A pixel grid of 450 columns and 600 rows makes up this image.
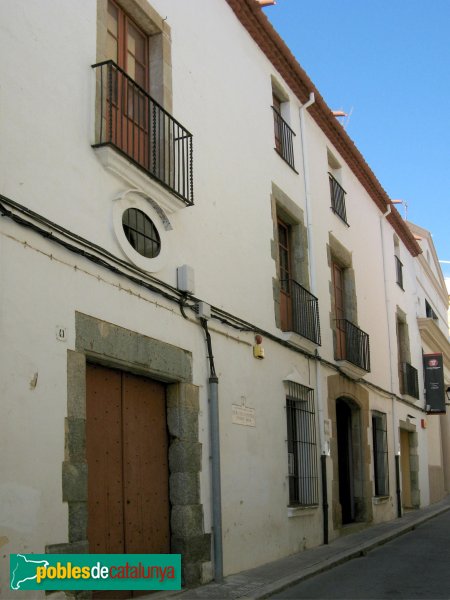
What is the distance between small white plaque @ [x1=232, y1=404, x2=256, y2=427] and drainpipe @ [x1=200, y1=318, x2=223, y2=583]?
0.67m

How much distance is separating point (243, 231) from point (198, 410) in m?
2.77

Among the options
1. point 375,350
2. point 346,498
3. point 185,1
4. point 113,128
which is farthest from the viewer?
point 375,350

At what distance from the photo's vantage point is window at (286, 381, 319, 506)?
37.5 ft

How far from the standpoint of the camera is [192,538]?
8.11 m

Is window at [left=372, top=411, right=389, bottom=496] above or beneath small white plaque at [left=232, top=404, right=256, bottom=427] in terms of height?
beneath

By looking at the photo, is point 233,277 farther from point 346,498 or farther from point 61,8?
point 346,498

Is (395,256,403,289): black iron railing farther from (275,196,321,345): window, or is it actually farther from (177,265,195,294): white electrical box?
(177,265,195,294): white electrical box

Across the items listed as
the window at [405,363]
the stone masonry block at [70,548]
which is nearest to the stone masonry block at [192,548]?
the stone masonry block at [70,548]

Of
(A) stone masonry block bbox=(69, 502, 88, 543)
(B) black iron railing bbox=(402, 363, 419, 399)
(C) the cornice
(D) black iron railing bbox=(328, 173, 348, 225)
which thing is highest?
(C) the cornice

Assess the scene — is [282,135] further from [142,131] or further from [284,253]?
[142,131]

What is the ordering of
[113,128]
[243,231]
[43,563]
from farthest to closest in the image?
[243,231]
[113,128]
[43,563]

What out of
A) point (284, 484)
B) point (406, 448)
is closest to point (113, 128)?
point (284, 484)

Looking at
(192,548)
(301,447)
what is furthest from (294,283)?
(192,548)

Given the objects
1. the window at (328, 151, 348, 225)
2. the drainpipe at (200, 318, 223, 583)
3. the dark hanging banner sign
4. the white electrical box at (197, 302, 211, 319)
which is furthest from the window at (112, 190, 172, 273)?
the dark hanging banner sign
